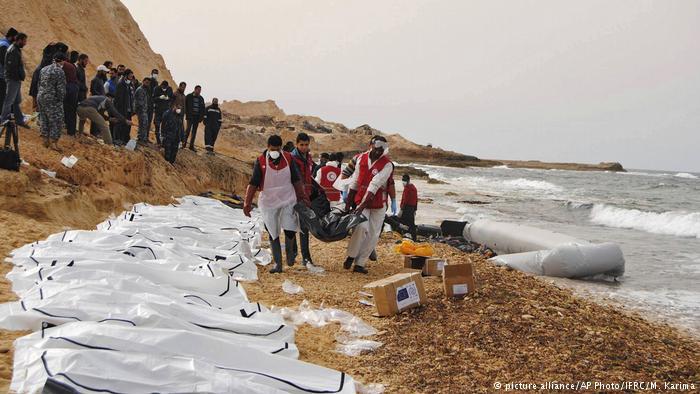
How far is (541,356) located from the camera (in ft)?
14.1

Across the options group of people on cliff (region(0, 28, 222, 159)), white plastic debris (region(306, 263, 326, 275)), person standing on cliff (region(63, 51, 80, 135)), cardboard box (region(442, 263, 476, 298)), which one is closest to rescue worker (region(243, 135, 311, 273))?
white plastic debris (region(306, 263, 326, 275))

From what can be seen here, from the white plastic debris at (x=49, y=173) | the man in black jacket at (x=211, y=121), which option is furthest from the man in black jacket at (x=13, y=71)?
the man in black jacket at (x=211, y=121)

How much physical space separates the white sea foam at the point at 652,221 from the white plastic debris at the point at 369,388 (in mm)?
15299

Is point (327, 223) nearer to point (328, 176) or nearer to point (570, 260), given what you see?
point (328, 176)

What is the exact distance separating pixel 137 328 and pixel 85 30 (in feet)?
78.7

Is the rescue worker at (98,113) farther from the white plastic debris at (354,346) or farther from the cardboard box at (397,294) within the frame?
the white plastic debris at (354,346)

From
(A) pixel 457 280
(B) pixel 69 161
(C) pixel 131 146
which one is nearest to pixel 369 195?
(A) pixel 457 280

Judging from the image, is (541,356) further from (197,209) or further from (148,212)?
(197,209)

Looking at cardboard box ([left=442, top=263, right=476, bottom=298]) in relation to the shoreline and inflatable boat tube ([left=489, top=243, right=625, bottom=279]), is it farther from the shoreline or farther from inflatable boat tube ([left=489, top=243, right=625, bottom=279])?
inflatable boat tube ([left=489, top=243, right=625, bottom=279])

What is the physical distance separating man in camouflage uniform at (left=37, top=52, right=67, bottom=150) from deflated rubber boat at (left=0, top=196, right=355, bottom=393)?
3612 mm

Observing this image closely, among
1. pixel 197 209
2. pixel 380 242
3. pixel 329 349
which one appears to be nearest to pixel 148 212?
pixel 197 209

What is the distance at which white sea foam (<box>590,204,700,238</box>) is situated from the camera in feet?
54.1

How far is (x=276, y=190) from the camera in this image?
6.80m

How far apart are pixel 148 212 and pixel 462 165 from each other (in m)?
74.8
